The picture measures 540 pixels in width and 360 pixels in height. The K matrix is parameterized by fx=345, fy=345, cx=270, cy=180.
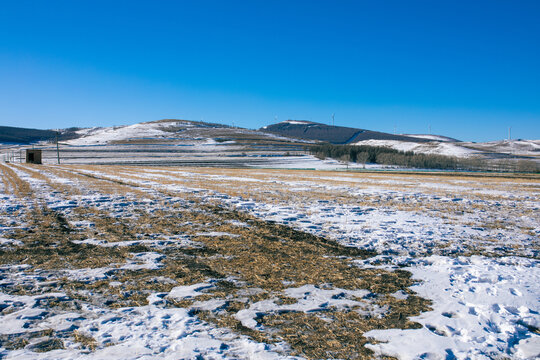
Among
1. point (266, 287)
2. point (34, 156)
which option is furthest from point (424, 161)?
point (266, 287)

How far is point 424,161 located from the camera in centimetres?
13150

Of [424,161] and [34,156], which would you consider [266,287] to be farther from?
[424,161]

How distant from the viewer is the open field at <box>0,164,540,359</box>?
13.8 ft

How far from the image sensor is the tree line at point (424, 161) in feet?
356

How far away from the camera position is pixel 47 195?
17.1m

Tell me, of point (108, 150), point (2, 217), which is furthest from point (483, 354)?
point (108, 150)

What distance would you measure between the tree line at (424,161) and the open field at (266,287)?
10991cm

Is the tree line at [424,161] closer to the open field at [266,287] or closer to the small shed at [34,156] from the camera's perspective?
the small shed at [34,156]

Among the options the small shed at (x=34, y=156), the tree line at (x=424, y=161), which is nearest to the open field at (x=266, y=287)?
the small shed at (x=34, y=156)

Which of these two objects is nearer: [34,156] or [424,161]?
[34,156]

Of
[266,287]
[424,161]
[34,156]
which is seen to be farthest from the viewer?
[424,161]

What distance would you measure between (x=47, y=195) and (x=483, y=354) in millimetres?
18844

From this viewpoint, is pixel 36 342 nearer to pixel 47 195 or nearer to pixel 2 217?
pixel 2 217

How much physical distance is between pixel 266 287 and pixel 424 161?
139 metres
